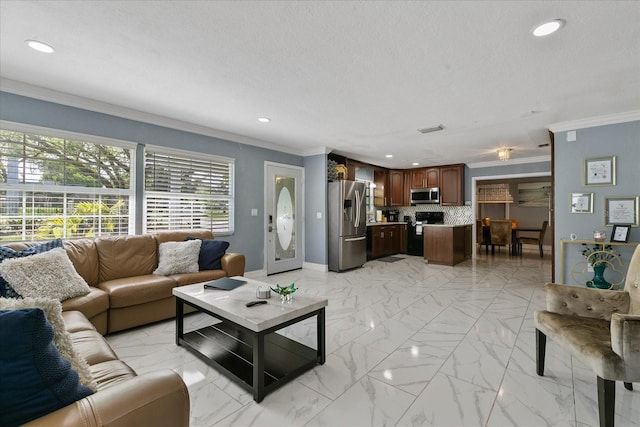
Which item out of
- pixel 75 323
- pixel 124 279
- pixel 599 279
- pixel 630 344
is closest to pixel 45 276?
pixel 75 323

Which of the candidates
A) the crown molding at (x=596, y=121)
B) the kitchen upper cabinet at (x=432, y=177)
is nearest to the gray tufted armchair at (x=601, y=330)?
the crown molding at (x=596, y=121)

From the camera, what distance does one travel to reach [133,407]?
922 mm

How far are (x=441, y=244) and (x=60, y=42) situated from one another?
649cm

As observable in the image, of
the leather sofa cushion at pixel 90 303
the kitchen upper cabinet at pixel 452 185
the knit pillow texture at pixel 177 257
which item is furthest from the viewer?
the kitchen upper cabinet at pixel 452 185

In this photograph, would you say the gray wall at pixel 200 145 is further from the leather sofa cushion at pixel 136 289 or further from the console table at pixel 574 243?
the console table at pixel 574 243

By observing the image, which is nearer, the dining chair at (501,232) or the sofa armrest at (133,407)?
the sofa armrest at (133,407)

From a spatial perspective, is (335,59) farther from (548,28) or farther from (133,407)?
(133,407)

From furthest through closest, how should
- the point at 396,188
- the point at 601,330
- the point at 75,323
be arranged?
the point at 396,188 < the point at 75,323 < the point at 601,330

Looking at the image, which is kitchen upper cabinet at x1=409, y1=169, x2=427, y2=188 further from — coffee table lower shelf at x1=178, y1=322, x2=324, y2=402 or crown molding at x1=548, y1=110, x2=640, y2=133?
coffee table lower shelf at x1=178, y1=322, x2=324, y2=402

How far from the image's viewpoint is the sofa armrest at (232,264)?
3.60 metres

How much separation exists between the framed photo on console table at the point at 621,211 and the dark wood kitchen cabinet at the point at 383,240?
4.08 meters

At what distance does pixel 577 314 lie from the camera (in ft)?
6.62

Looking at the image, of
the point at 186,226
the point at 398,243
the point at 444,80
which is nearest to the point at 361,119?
the point at 444,80

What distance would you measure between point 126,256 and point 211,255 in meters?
0.88
